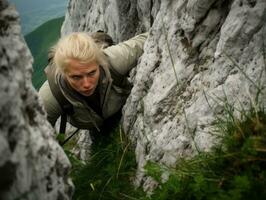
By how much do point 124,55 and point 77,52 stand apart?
0.77 meters

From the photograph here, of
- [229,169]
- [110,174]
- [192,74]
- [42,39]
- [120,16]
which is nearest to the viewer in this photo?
[229,169]

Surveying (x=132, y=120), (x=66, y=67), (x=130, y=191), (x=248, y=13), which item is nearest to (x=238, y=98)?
(x=248, y=13)

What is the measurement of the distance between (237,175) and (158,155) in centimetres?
146

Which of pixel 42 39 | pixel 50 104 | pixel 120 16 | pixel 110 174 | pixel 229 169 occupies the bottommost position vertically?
pixel 42 39

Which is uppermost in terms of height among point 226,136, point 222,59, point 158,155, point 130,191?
point 222,59

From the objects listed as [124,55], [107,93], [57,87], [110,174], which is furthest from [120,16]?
[110,174]

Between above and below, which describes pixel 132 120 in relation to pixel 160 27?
below

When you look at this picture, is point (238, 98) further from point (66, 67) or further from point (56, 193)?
point (66, 67)

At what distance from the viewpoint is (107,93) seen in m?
5.86

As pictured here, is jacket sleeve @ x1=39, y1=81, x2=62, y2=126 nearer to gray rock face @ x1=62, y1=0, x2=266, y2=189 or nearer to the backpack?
the backpack

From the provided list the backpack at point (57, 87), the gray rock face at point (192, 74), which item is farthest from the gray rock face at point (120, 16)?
the backpack at point (57, 87)

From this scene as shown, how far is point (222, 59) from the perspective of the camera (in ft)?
13.7

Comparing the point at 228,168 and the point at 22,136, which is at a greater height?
the point at 22,136

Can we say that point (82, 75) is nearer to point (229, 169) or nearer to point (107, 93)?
point (107, 93)
